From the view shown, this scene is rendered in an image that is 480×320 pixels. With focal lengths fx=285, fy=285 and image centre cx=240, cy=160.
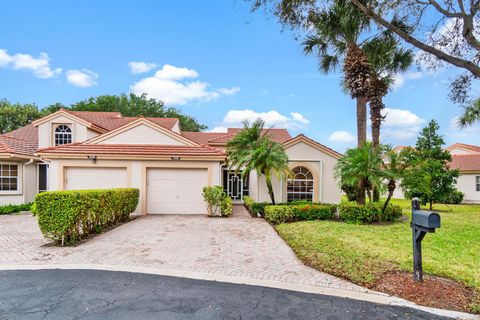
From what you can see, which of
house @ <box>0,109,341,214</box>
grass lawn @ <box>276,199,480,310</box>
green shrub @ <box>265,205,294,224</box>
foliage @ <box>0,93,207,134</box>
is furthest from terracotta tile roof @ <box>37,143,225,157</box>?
foliage @ <box>0,93,207,134</box>

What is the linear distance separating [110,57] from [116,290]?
17.8m

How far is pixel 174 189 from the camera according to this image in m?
14.4

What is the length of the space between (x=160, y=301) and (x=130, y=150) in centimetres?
1103

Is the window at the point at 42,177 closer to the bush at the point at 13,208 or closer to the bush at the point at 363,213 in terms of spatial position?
the bush at the point at 13,208

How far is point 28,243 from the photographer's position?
825cm

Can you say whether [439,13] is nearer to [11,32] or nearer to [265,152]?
[265,152]

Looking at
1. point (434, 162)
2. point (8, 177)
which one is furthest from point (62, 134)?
point (434, 162)

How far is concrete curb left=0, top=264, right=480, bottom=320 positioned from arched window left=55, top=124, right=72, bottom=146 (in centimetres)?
1496

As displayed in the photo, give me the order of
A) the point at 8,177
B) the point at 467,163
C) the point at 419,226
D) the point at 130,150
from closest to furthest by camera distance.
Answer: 1. the point at 419,226
2. the point at 130,150
3. the point at 8,177
4. the point at 467,163

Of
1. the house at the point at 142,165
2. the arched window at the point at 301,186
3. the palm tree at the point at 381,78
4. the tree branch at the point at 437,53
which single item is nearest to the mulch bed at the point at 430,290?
the tree branch at the point at 437,53

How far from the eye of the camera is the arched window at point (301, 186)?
58.6 feet

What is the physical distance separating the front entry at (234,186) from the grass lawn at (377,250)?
905 cm

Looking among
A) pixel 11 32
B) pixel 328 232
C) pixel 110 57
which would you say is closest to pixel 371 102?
→ pixel 328 232

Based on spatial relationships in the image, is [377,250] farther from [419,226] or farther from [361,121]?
[361,121]
